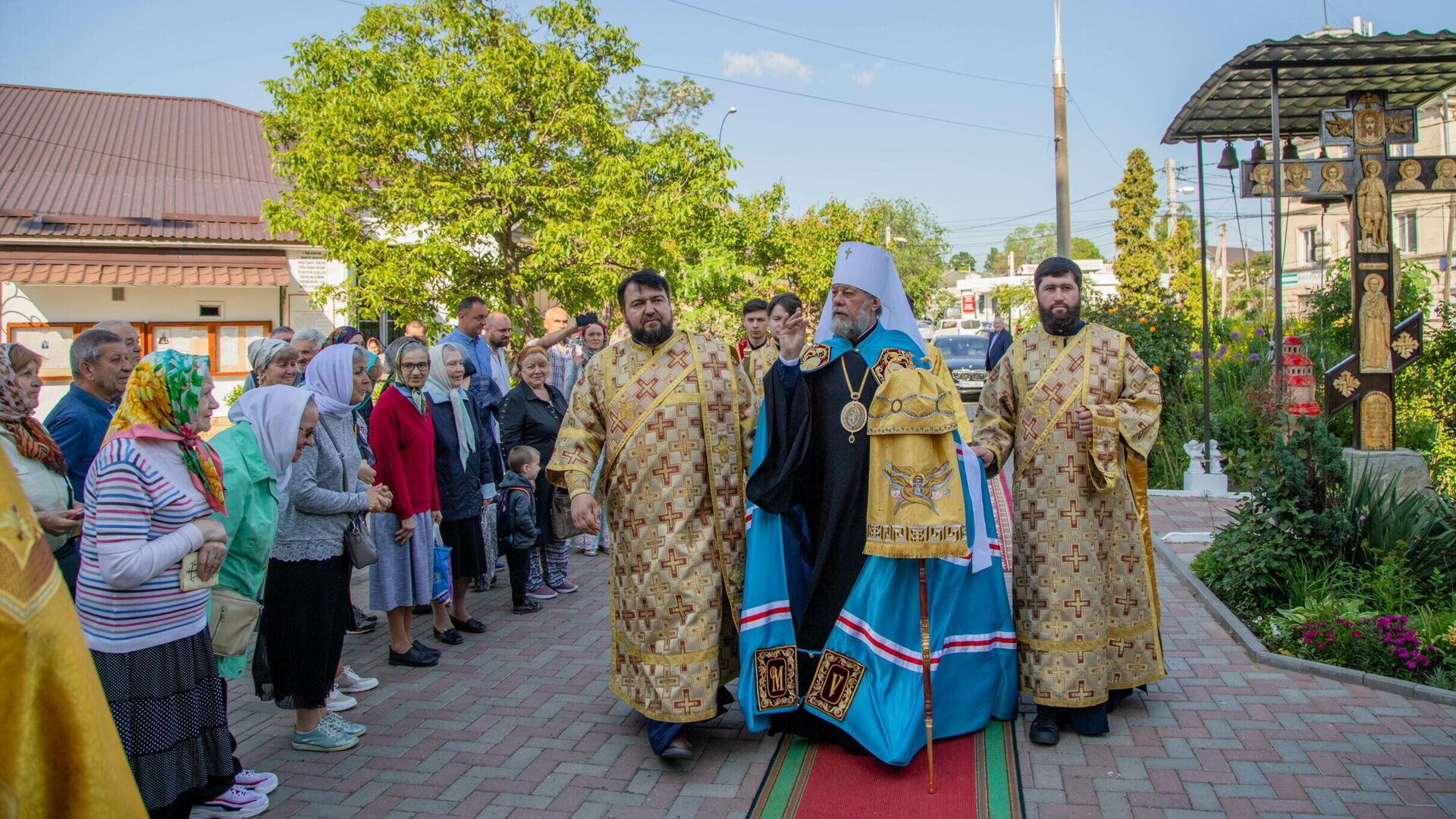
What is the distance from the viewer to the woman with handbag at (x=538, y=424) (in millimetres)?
7094

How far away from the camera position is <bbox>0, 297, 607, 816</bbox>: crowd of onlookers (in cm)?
326

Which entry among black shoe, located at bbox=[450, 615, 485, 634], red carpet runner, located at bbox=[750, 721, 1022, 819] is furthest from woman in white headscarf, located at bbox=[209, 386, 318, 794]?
black shoe, located at bbox=[450, 615, 485, 634]

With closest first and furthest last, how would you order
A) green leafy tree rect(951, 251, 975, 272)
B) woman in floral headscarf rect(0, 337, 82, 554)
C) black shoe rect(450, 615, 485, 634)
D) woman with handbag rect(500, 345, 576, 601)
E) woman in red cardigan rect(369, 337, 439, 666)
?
woman in floral headscarf rect(0, 337, 82, 554) < woman in red cardigan rect(369, 337, 439, 666) < black shoe rect(450, 615, 485, 634) < woman with handbag rect(500, 345, 576, 601) < green leafy tree rect(951, 251, 975, 272)

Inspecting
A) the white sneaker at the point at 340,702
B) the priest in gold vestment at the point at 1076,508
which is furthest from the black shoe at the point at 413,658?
the priest in gold vestment at the point at 1076,508

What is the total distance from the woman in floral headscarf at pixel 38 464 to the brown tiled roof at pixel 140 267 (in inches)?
513

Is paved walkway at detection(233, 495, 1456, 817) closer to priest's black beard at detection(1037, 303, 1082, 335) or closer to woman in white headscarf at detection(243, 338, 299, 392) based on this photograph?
woman in white headscarf at detection(243, 338, 299, 392)

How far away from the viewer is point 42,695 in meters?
1.09

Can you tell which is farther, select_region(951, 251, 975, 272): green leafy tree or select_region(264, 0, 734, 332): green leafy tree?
select_region(951, 251, 975, 272): green leafy tree

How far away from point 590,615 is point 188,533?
3.82 m

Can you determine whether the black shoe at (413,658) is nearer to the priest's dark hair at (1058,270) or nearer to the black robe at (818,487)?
the black robe at (818,487)

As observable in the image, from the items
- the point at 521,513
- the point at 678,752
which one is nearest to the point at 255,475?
the point at 678,752

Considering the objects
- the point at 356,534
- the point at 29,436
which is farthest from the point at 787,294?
the point at 29,436

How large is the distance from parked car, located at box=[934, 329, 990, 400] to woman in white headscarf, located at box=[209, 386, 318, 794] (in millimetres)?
18126

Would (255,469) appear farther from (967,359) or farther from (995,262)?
(995,262)
